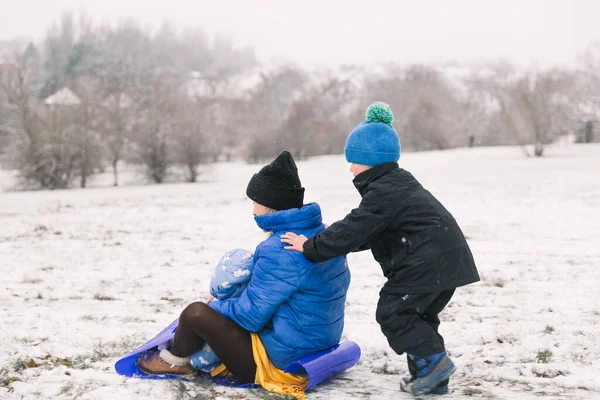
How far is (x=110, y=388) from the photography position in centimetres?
319

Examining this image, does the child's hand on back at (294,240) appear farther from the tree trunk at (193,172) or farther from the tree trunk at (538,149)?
the tree trunk at (538,149)

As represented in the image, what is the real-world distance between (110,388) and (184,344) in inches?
17.4

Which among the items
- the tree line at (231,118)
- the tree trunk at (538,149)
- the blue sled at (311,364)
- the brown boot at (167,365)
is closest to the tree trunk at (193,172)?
the tree line at (231,118)

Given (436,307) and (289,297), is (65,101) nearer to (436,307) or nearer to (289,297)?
(289,297)

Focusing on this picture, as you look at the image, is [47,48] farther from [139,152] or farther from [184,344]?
[184,344]

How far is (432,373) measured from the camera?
303 cm

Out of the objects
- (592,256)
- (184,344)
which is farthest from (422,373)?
(592,256)

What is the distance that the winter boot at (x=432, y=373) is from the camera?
3.03 metres

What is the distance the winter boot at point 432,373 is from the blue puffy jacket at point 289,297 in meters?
0.49

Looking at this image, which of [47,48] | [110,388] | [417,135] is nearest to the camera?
[110,388]

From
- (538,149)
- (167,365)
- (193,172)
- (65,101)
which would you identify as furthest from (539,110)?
(167,365)

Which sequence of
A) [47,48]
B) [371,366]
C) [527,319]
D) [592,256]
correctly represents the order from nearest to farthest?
[371,366] < [527,319] < [592,256] < [47,48]

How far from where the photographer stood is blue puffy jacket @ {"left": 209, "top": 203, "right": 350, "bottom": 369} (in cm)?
306

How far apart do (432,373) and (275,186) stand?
1239mm
